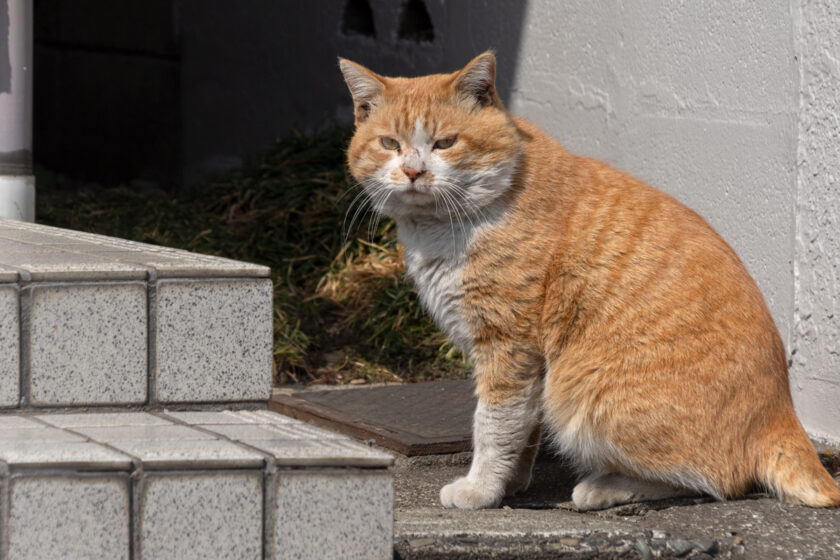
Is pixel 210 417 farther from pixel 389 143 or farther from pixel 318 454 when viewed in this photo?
pixel 389 143

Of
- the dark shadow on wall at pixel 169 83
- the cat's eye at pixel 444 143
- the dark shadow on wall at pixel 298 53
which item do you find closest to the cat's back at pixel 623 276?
the cat's eye at pixel 444 143

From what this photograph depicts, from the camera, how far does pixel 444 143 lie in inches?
115

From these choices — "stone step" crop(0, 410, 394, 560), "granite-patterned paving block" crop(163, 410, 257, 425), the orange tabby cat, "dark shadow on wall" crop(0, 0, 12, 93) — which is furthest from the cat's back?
"dark shadow on wall" crop(0, 0, 12, 93)

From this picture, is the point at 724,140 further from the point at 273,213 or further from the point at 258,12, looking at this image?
the point at 258,12

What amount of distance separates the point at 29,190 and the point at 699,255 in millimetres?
2391

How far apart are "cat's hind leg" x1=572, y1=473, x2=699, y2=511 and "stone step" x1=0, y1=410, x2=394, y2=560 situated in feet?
3.21

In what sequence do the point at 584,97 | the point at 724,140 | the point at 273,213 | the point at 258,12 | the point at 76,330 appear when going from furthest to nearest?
the point at 258,12, the point at 273,213, the point at 584,97, the point at 724,140, the point at 76,330

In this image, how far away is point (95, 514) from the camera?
1852 millimetres

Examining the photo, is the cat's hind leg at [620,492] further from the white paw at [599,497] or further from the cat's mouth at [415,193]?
the cat's mouth at [415,193]

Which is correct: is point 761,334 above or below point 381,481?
above

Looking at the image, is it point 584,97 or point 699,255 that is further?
point 584,97

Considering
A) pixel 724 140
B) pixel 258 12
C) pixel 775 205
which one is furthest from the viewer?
pixel 258 12

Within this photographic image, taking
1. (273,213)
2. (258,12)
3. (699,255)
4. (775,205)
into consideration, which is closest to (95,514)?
(699,255)

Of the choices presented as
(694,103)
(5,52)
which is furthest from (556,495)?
(5,52)
